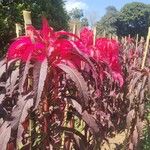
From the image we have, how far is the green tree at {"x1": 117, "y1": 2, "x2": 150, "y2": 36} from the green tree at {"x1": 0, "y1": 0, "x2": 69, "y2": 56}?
36.9 meters

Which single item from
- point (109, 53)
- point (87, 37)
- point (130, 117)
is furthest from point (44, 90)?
point (130, 117)

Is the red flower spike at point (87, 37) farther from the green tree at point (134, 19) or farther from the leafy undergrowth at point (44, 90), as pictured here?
the green tree at point (134, 19)

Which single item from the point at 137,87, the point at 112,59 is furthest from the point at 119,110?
the point at 112,59

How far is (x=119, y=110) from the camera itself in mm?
6820

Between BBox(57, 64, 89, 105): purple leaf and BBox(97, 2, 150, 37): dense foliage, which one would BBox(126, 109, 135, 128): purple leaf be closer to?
BBox(57, 64, 89, 105): purple leaf

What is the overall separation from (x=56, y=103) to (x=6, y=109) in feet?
0.92

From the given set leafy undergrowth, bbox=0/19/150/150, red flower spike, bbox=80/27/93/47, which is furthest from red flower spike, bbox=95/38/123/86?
leafy undergrowth, bbox=0/19/150/150

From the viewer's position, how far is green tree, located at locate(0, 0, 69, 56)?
9.90 m

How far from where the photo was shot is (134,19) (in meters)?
51.3

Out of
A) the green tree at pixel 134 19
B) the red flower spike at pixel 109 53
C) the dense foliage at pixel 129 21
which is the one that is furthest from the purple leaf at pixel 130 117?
the dense foliage at pixel 129 21

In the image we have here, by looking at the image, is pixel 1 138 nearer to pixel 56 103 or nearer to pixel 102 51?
pixel 56 103

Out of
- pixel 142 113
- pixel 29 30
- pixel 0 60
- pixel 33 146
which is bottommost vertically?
pixel 142 113

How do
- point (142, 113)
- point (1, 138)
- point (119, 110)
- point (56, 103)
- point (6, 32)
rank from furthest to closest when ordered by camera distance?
point (6, 32) < point (119, 110) < point (142, 113) < point (56, 103) < point (1, 138)

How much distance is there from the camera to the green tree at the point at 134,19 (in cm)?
4994
